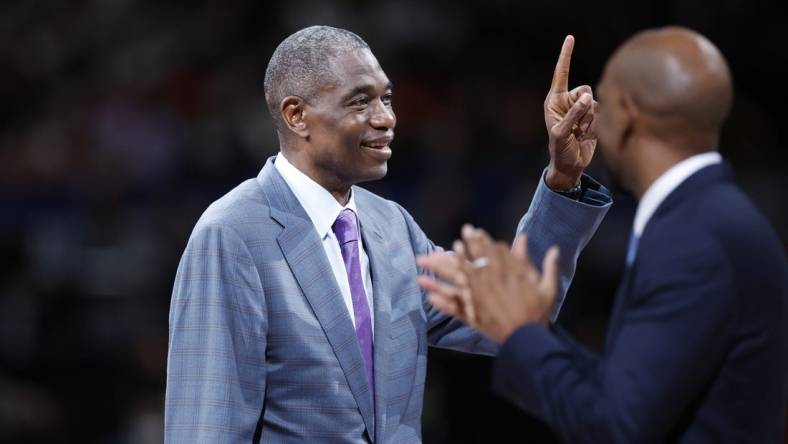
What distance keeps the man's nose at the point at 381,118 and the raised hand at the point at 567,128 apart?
1.23 ft

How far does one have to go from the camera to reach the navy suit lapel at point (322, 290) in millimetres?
2557

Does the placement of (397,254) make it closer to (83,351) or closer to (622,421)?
(622,421)

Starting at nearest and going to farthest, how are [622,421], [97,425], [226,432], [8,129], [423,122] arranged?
[622,421], [226,432], [97,425], [423,122], [8,129]

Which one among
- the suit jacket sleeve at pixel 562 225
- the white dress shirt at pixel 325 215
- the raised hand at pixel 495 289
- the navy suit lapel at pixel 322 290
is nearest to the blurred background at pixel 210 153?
the suit jacket sleeve at pixel 562 225

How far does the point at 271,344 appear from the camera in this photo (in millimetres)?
2525

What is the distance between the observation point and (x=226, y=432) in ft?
8.06

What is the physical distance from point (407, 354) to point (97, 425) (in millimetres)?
3699

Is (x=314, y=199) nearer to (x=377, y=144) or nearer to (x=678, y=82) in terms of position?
(x=377, y=144)

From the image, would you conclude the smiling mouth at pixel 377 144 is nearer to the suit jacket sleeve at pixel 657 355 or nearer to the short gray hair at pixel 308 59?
the short gray hair at pixel 308 59

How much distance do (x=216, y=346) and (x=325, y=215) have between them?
17.3 inches

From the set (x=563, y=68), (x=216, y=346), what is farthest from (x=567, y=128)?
(x=216, y=346)

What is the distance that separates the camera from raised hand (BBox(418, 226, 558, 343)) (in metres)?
2.01

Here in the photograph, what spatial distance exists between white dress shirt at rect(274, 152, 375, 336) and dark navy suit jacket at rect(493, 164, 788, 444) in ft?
2.60

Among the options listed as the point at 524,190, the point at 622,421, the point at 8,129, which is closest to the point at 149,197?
the point at 8,129
